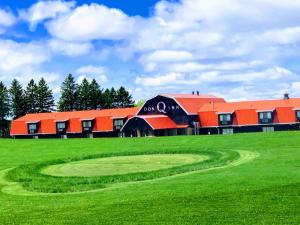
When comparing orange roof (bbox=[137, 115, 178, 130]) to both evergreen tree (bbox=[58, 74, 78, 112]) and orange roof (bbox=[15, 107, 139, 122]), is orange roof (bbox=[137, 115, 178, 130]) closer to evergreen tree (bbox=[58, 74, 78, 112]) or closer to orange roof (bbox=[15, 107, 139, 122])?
orange roof (bbox=[15, 107, 139, 122])

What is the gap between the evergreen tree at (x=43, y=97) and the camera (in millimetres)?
115625

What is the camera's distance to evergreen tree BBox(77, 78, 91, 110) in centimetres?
12000

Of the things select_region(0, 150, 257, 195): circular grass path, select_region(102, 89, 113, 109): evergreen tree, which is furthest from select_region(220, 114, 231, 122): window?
select_region(102, 89, 113, 109): evergreen tree

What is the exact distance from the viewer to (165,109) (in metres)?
Result: 84.1

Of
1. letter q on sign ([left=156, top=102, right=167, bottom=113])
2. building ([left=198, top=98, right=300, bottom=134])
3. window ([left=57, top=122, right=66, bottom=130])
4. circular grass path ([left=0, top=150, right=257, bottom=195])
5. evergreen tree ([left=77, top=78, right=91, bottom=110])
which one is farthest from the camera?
evergreen tree ([left=77, top=78, right=91, bottom=110])

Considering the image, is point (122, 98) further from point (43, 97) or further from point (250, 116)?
point (250, 116)

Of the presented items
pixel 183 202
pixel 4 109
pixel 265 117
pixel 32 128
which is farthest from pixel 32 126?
pixel 183 202

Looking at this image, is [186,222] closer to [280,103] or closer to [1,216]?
[1,216]

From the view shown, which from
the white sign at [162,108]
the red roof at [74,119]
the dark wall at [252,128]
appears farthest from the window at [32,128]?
the dark wall at [252,128]

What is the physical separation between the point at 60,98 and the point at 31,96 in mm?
7077

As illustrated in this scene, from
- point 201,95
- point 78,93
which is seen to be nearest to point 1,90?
point 78,93

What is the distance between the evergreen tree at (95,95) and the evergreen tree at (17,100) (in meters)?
15.9

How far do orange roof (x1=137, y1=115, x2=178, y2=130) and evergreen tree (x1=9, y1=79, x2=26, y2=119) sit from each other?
134ft

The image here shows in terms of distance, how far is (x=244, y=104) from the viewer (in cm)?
8231
